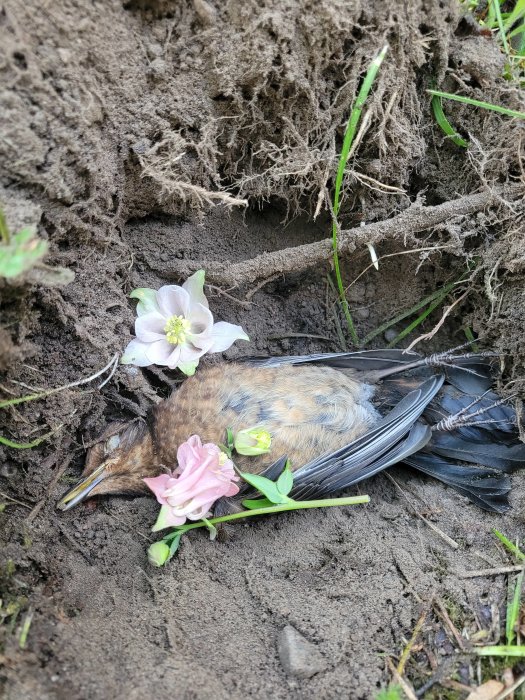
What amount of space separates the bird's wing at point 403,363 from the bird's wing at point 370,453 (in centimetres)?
17

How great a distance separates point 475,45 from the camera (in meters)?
1.96

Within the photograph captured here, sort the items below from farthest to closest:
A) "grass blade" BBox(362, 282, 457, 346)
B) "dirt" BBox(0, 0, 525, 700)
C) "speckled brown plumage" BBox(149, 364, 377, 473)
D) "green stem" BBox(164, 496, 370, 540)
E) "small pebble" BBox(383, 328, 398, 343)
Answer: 1. "small pebble" BBox(383, 328, 398, 343)
2. "grass blade" BBox(362, 282, 457, 346)
3. "speckled brown plumage" BBox(149, 364, 377, 473)
4. "green stem" BBox(164, 496, 370, 540)
5. "dirt" BBox(0, 0, 525, 700)

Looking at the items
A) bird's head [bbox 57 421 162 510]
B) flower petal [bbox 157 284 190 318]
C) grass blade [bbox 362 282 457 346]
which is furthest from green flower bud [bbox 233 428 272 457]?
grass blade [bbox 362 282 457 346]

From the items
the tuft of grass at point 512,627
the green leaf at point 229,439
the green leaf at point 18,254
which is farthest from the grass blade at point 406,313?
the green leaf at point 18,254

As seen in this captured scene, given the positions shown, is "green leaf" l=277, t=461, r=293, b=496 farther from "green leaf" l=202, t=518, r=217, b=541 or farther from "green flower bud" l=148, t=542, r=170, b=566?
"green flower bud" l=148, t=542, r=170, b=566

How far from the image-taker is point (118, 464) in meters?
2.13

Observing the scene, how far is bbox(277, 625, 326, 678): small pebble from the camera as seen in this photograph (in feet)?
5.21

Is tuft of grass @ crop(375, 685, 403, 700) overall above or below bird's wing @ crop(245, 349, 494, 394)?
below

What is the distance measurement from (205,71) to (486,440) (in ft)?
5.76

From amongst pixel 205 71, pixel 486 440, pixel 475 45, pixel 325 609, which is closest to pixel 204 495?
pixel 325 609

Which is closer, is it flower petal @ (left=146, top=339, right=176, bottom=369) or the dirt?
the dirt

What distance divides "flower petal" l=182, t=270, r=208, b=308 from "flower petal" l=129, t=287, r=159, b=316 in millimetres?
122

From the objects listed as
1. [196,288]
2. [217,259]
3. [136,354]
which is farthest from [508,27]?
[136,354]

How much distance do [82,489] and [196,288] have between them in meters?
0.83
